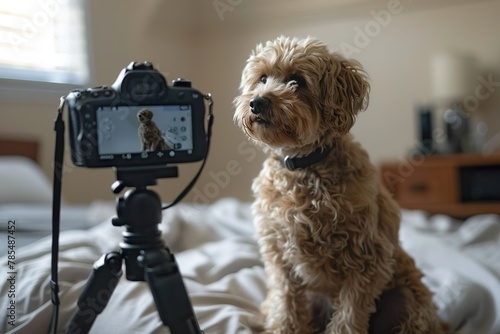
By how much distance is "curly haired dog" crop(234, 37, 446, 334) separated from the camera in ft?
3.25

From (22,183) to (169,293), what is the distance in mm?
1835

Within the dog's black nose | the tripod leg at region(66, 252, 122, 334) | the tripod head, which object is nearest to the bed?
the tripod leg at region(66, 252, 122, 334)

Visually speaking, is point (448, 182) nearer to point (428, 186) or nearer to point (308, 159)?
point (428, 186)

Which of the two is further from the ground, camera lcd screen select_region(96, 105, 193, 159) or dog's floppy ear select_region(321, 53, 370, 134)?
dog's floppy ear select_region(321, 53, 370, 134)

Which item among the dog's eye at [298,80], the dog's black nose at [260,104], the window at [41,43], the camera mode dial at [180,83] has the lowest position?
the dog's black nose at [260,104]

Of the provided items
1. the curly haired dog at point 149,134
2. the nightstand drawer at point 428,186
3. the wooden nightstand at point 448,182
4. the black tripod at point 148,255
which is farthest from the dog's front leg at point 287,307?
the nightstand drawer at point 428,186

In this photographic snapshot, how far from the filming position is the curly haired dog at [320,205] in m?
0.99

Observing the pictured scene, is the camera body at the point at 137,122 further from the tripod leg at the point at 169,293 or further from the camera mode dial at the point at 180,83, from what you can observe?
the tripod leg at the point at 169,293

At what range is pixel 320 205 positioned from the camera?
0.99 meters

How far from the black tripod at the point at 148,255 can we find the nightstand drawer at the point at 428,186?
252cm

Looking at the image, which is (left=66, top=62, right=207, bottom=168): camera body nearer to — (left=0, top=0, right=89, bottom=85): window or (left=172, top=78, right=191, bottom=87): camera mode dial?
(left=172, top=78, right=191, bottom=87): camera mode dial

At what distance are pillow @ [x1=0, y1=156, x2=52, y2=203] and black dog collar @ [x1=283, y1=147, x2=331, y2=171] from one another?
1635mm

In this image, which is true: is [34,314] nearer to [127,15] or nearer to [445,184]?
[127,15]

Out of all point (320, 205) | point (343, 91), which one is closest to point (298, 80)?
point (343, 91)
